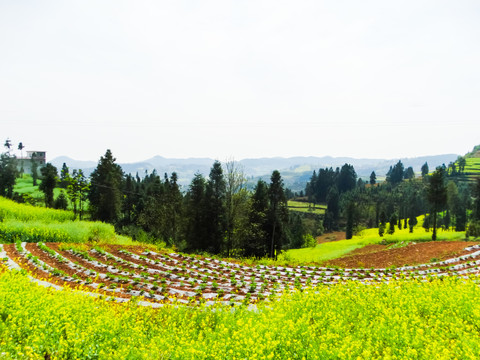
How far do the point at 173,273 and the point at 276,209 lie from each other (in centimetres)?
3216

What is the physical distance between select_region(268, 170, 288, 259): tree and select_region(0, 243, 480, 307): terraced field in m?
26.6

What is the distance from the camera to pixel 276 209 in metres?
47.6

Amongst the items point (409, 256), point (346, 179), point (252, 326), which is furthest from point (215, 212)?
point (346, 179)

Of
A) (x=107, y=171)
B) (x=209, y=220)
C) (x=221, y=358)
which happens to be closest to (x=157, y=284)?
(x=221, y=358)

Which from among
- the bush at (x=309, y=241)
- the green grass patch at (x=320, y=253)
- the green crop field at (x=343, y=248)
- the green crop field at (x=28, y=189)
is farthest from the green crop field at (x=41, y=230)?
the green crop field at (x=28, y=189)

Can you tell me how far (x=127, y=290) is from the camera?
13062mm

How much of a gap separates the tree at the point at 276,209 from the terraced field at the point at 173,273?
26625 millimetres

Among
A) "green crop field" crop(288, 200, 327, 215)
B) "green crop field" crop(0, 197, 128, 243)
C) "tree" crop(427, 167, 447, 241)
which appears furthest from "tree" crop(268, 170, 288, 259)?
"green crop field" crop(288, 200, 327, 215)

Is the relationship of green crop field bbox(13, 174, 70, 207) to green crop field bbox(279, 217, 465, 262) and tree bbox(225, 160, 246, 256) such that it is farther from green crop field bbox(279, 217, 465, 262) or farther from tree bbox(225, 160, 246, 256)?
green crop field bbox(279, 217, 465, 262)

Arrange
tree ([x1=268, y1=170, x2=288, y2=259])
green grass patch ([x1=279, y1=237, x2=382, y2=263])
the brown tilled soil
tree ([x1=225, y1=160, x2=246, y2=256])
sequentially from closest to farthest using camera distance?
the brown tilled soil, green grass patch ([x1=279, y1=237, x2=382, y2=263]), tree ([x1=225, y1=160, x2=246, y2=256]), tree ([x1=268, y1=170, x2=288, y2=259])

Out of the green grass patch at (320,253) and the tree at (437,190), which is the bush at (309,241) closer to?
the green grass patch at (320,253)

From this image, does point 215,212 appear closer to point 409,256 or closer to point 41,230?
point 41,230

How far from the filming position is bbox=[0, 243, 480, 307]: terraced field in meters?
13.0

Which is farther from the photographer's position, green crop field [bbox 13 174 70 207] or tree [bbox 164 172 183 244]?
green crop field [bbox 13 174 70 207]
